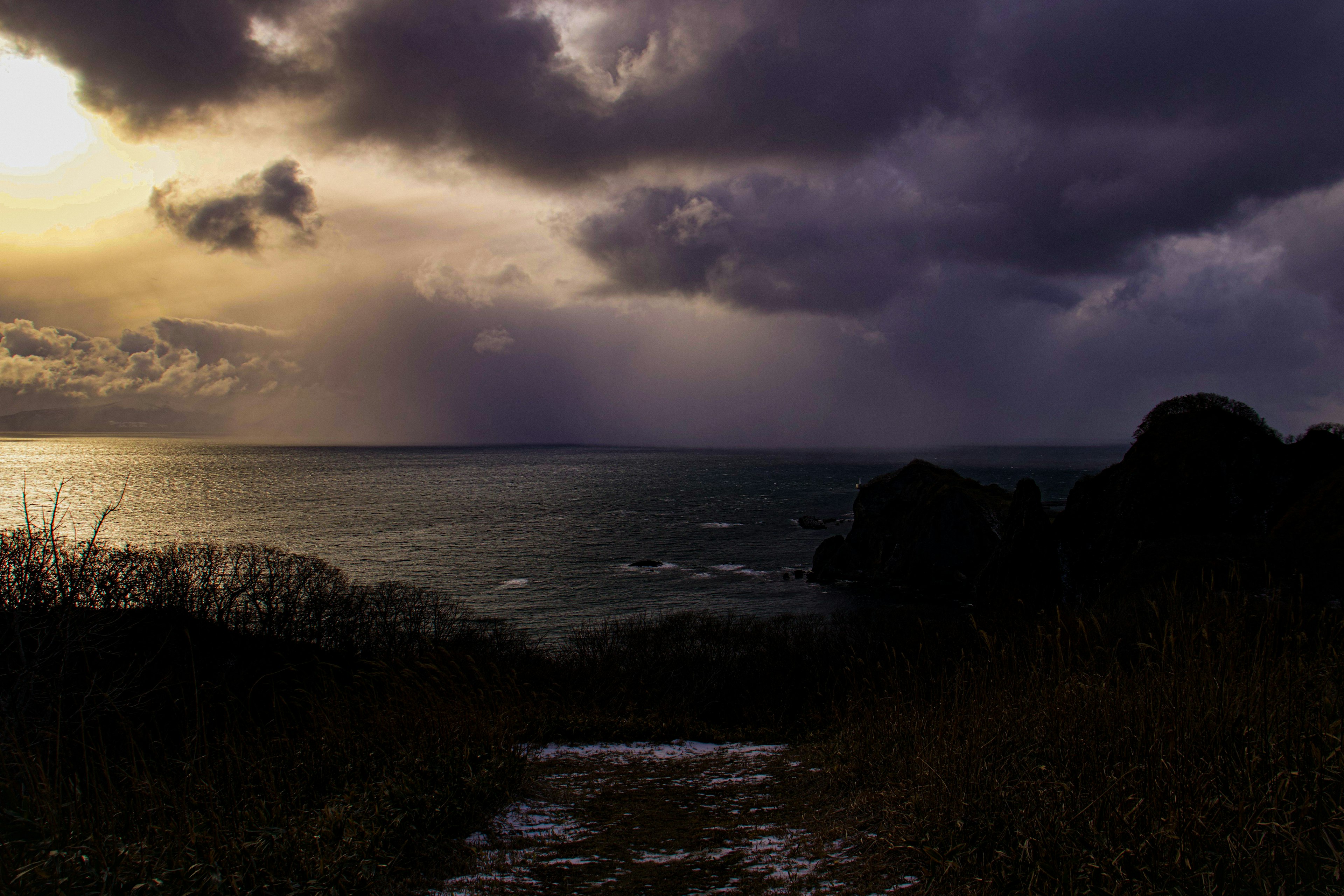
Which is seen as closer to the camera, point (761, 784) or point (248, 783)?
point (248, 783)

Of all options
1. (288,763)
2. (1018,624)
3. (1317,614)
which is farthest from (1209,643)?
(288,763)

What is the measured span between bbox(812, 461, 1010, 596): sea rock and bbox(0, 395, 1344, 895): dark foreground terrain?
48403 millimetres

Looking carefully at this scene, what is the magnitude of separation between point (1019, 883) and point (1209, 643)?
17.1 ft

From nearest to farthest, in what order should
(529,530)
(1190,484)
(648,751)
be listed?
1. (648,751)
2. (1190,484)
3. (529,530)

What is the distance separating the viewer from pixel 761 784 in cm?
872

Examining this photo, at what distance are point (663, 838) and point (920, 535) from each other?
5909 centimetres

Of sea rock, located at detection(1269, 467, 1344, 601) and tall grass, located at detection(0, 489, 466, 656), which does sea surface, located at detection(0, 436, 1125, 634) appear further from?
sea rock, located at detection(1269, 467, 1344, 601)

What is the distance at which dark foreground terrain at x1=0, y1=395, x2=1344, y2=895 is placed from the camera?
177 inches

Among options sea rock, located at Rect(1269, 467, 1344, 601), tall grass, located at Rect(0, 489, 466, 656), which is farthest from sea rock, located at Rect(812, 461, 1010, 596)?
tall grass, located at Rect(0, 489, 466, 656)

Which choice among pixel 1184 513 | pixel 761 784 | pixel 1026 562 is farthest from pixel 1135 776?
pixel 1026 562

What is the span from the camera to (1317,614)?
894 cm

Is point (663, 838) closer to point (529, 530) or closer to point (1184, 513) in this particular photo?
point (1184, 513)

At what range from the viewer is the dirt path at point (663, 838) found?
5.59 metres

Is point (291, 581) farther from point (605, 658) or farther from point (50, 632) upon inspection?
point (50, 632)
